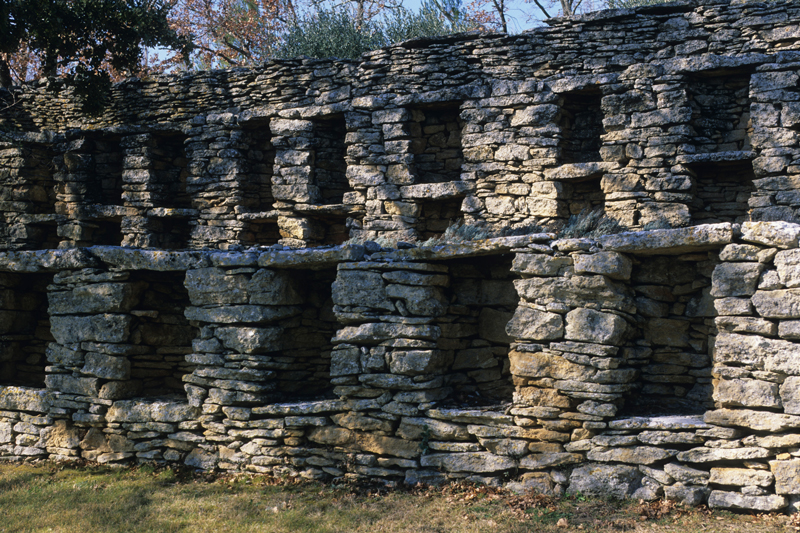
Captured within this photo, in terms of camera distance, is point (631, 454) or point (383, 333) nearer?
point (631, 454)

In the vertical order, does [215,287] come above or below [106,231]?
below

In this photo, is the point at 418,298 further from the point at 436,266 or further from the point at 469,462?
the point at 469,462

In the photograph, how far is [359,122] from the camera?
11250 millimetres

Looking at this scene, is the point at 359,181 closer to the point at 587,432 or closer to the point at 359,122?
the point at 359,122

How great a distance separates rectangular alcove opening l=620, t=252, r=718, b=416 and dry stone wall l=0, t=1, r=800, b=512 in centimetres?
2

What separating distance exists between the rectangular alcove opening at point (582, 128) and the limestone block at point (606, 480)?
5.54 metres

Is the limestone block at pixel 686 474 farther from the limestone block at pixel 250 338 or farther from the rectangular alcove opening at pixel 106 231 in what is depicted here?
the rectangular alcove opening at pixel 106 231

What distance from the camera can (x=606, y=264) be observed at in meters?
6.07

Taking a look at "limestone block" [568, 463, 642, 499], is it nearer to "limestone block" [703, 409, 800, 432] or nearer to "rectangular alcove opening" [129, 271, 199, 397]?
"limestone block" [703, 409, 800, 432]

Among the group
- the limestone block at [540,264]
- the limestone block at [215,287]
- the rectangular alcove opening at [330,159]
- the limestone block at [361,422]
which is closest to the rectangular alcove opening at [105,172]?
the rectangular alcove opening at [330,159]

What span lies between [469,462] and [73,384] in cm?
475

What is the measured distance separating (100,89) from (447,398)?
949 centimetres

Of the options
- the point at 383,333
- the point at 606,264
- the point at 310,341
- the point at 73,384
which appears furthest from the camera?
the point at 73,384

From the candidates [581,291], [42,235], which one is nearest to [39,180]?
[42,235]
